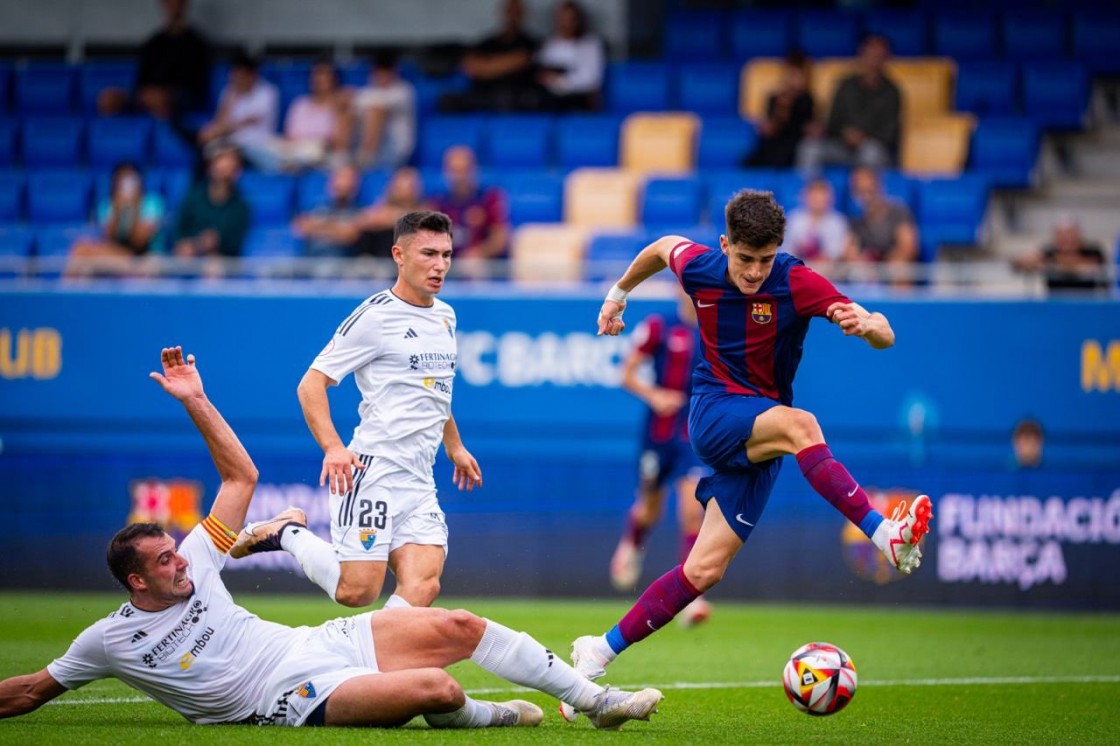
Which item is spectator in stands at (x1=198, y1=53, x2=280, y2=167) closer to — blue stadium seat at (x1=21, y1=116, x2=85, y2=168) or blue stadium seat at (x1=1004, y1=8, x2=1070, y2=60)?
blue stadium seat at (x1=21, y1=116, x2=85, y2=168)

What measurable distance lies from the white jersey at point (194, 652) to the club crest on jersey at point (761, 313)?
2.45 meters

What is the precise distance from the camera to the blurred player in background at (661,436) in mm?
12992

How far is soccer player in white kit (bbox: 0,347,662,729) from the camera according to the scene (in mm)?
6266

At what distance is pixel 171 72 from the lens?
18.4 meters

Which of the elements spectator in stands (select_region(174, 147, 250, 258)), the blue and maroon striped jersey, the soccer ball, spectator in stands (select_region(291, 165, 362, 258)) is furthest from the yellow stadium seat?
the soccer ball

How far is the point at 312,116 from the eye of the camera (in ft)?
57.0

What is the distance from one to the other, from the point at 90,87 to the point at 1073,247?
→ 38.5 feet

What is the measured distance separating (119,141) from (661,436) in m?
8.40

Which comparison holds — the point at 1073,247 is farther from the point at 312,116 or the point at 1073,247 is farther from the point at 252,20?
the point at 252,20

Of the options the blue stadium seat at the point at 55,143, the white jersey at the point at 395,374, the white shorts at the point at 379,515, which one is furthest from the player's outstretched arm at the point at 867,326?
the blue stadium seat at the point at 55,143

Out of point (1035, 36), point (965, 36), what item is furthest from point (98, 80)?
point (1035, 36)

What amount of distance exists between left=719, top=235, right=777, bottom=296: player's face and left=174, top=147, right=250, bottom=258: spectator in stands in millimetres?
9386

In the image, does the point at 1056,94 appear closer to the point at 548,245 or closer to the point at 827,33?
the point at 827,33

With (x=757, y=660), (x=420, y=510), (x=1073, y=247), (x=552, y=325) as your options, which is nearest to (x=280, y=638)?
(x=420, y=510)
